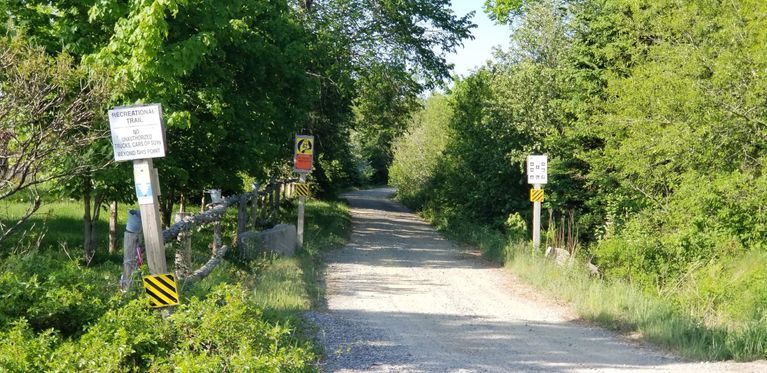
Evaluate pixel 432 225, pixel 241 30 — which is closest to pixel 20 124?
pixel 241 30

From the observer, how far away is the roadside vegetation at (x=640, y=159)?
13.1 m

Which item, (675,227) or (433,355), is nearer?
(433,355)

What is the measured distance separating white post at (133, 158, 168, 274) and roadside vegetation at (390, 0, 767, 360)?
656 centimetres

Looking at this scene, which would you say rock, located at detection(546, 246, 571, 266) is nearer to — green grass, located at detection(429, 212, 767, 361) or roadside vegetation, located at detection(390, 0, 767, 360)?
green grass, located at detection(429, 212, 767, 361)

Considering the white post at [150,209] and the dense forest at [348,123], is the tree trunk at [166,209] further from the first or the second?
the white post at [150,209]

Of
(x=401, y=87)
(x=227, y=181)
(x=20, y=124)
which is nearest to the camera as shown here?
(x=20, y=124)

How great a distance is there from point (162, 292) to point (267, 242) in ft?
31.8

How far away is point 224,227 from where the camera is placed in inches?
918

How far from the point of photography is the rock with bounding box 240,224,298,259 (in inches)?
648

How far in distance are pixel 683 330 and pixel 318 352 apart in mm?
4918

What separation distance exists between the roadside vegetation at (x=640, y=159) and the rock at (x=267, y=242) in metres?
5.35

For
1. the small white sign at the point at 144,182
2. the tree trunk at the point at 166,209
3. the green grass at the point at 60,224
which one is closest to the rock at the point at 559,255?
the tree trunk at the point at 166,209

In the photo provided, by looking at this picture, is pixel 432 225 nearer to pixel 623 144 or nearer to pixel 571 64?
pixel 571 64

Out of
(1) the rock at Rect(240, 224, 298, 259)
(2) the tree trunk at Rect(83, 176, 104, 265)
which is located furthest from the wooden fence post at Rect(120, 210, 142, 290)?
(1) the rock at Rect(240, 224, 298, 259)
